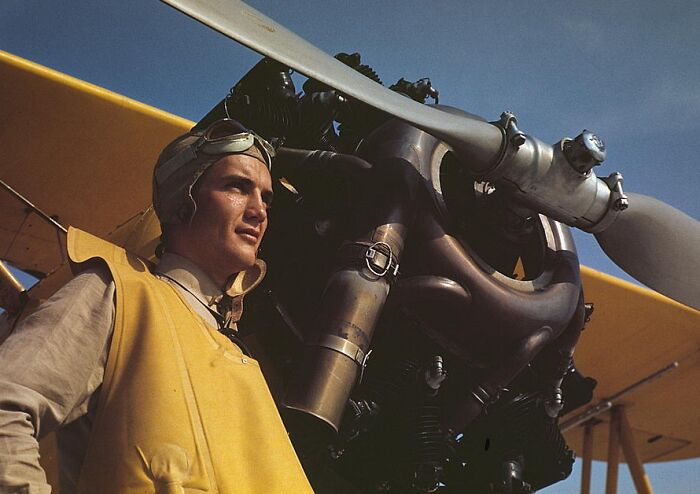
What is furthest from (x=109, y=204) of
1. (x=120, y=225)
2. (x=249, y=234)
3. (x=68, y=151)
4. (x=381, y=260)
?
(x=249, y=234)

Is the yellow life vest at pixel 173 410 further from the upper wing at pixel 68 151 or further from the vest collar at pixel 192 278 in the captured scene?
the upper wing at pixel 68 151

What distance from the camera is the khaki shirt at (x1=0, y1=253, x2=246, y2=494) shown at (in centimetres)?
139

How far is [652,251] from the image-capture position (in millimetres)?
3430

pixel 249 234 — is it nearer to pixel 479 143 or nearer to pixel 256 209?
pixel 256 209

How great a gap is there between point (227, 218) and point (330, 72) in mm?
728

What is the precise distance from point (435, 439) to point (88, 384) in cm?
155

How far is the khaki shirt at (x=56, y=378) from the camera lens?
1395 millimetres

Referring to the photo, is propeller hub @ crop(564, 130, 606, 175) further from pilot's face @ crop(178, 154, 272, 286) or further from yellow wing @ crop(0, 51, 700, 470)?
yellow wing @ crop(0, 51, 700, 470)

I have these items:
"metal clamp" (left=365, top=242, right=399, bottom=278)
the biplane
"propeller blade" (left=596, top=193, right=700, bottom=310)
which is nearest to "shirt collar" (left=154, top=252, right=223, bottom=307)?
"metal clamp" (left=365, top=242, right=399, bottom=278)

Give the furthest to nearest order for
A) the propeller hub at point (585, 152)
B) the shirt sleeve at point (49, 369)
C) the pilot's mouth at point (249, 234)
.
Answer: the propeller hub at point (585, 152), the pilot's mouth at point (249, 234), the shirt sleeve at point (49, 369)

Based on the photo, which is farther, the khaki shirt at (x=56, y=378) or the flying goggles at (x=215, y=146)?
the flying goggles at (x=215, y=146)

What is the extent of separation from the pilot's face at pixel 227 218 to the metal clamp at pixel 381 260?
1.97 ft

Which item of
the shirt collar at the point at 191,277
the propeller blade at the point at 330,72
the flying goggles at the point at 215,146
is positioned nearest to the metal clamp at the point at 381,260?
→ the propeller blade at the point at 330,72

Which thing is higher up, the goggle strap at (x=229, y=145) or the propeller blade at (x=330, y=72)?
the propeller blade at (x=330, y=72)
